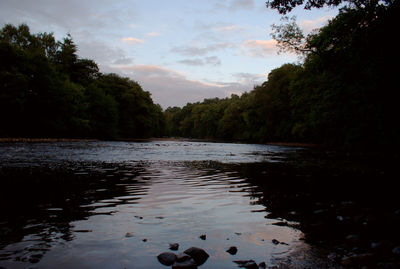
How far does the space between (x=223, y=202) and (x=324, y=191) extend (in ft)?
13.9

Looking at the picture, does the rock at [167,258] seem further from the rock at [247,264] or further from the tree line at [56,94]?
the tree line at [56,94]

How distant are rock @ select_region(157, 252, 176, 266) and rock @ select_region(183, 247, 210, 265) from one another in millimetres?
246

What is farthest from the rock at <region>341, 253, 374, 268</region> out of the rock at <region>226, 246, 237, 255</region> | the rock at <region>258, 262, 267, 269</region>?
the rock at <region>226, 246, 237, 255</region>

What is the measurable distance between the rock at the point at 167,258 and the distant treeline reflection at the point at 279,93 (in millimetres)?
19530

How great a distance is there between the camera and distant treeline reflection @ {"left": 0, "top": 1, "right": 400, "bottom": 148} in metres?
23.0

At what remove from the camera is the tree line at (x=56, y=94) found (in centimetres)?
5106

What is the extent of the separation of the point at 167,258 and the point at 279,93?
78.7 meters

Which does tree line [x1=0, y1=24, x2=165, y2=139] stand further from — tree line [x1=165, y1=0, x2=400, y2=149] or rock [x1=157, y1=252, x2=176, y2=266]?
rock [x1=157, y1=252, x2=176, y2=266]

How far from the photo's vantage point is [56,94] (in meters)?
60.5

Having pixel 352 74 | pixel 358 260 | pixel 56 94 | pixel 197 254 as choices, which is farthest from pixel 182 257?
pixel 56 94

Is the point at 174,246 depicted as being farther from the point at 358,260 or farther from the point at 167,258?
the point at 358,260

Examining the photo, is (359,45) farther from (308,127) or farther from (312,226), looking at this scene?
(308,127)

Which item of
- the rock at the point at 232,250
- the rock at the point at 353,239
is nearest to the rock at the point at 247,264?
the rock at the point at 232,250

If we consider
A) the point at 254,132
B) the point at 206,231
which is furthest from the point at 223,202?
the point at 254,132
